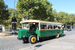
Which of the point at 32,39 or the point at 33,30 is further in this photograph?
the point at 33,30

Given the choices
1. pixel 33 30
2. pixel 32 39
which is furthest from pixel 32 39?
pixel 33 30

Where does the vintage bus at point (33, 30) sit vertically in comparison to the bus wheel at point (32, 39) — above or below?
above

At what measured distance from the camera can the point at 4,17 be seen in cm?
1792

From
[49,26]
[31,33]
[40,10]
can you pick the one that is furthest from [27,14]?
[31,33]

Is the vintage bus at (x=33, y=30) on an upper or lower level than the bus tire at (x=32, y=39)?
upper

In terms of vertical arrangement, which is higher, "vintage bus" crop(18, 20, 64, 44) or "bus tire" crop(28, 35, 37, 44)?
"vintage bus" crop(18, 20, 64, 44)

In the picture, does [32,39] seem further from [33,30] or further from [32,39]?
[33,30]

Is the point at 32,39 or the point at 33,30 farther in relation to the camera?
the point at 33,30

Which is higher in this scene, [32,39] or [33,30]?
[33,30]

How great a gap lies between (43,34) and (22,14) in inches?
415

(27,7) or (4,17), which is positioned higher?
(27,7)

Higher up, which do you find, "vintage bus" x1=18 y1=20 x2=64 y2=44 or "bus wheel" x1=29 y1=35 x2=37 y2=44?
"vintage bus" x1=18 y1=20 x2=64 y2=44

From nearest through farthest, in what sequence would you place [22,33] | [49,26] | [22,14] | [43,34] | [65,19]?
[22,33]
[43,34]
[49,26]
[22,14]
[65,19]

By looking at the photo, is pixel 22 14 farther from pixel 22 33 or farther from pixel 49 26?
pixel 22 33
